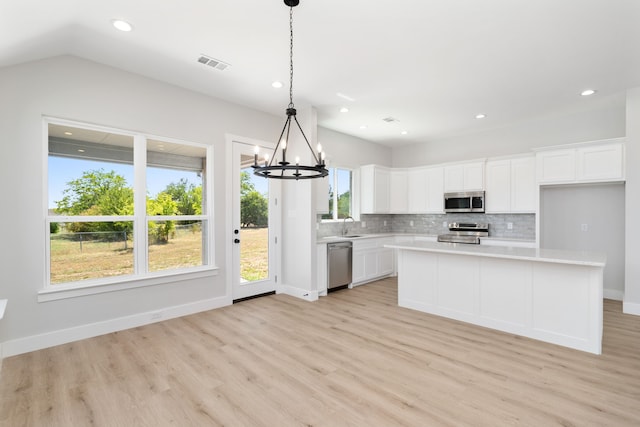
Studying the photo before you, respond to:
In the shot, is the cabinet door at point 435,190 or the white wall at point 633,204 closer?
the white wall at point 633,204

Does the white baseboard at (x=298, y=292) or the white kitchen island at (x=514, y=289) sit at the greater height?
the white kitchen island at (x=514, y=289)

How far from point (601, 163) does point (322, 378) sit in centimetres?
504

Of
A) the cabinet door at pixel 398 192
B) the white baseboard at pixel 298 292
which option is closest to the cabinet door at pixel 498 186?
the cabinet door at pixel 398 192

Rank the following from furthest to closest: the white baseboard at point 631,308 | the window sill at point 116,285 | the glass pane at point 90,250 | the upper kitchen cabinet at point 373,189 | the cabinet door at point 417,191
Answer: the cabinet door at point 417,191 → the upper kitchen cabinet at point 373,189 → the white baseboard at point 631,308 → the glass pane at point 90,250 → the window sill at point 116,285

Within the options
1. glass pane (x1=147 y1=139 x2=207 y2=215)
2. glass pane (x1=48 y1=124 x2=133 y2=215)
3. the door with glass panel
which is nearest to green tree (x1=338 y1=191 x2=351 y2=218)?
the door with glass panel

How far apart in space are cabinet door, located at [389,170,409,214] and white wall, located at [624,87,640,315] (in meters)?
3.62

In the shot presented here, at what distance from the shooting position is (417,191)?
6793mm

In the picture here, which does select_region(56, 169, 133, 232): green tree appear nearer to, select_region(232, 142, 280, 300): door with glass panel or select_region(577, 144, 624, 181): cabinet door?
select_region(232, 142, 280, 300): door with glass panel

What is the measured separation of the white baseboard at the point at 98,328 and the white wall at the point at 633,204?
18.7ft

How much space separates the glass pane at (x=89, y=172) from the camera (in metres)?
3.23

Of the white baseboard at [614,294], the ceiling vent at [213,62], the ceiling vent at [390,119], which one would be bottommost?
the white baseboard at [614,294]

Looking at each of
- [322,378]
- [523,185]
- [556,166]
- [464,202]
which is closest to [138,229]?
[322,378]

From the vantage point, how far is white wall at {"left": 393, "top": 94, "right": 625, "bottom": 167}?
475 centimetres

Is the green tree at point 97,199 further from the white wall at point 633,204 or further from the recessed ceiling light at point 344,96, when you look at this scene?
the white wall at point 633,204
